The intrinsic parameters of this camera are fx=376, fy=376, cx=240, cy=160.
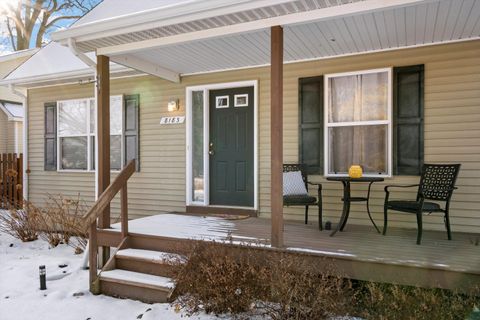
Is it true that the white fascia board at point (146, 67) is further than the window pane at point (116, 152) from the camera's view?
No

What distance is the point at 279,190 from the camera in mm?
3520

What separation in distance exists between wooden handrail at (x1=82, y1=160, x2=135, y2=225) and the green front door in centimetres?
199

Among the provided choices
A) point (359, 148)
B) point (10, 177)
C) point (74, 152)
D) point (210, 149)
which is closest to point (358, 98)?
point (359, 148)

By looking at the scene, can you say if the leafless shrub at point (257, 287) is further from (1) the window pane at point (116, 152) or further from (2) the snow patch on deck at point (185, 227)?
(1) the window pane at point (116, 152)

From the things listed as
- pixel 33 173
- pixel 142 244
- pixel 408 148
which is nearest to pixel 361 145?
pixel 408 148

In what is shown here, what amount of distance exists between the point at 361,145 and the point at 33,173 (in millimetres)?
6454

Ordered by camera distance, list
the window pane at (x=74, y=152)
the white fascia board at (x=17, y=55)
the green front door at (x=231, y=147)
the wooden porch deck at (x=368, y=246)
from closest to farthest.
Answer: the wooden porch deck at (x=368, y=246), the green front door at (x=231, y=147), the window pane at (x=74, y=152), the white fascia board at (x=17, y=55)

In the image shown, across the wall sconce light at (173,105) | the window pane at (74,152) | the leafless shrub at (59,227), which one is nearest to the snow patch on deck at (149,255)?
the leafless shrub at (59,227)

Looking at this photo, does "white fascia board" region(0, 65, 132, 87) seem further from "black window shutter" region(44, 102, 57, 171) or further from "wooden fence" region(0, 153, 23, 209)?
"wooden fence" region(0, 153, 23, 209)

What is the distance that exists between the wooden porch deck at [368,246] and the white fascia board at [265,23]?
2047 millimetres

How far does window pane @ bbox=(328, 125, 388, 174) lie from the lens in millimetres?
4879

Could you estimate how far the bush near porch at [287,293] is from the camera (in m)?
2.78

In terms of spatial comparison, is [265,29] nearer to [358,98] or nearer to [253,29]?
[253,29]

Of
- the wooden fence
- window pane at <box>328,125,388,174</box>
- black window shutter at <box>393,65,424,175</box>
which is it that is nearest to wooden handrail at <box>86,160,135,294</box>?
window pane at <box>328,125,388,174</box>
